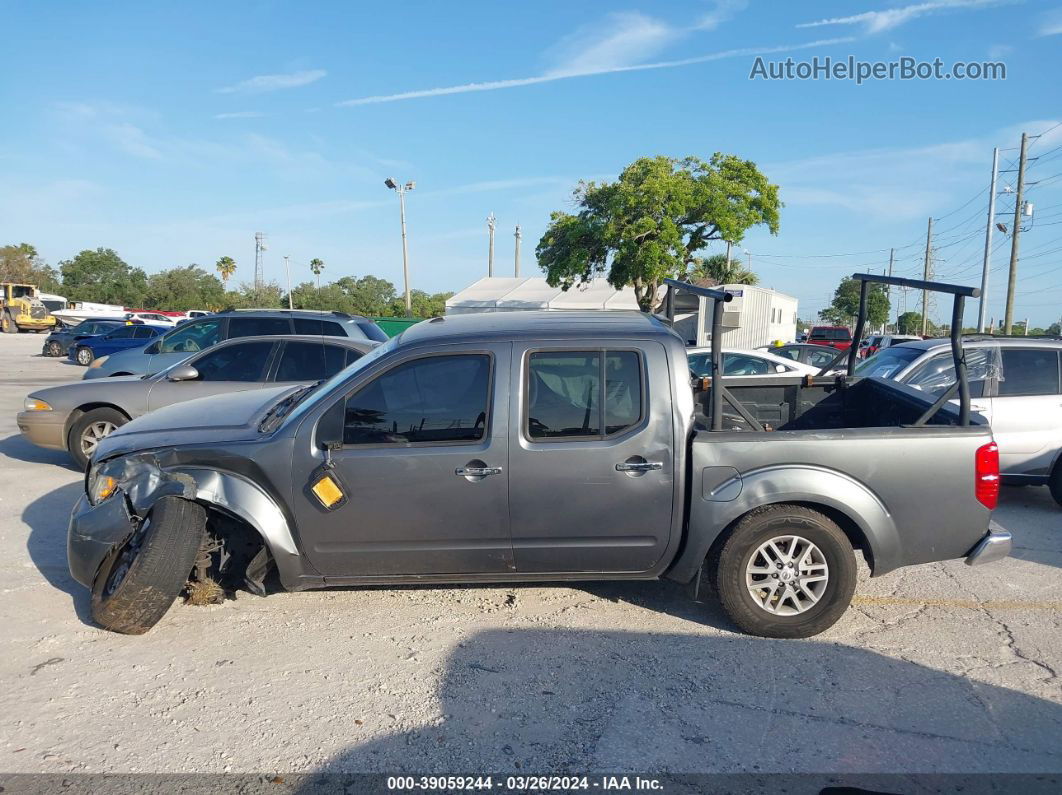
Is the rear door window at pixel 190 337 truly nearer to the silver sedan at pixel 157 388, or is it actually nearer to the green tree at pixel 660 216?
the silver sedan at pixel 157 388

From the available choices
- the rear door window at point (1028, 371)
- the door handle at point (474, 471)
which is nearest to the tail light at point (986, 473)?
the door handle at point (474, 471)

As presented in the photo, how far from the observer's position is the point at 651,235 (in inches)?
1041

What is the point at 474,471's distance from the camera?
13.6 feet

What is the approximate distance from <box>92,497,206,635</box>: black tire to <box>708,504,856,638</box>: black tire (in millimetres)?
3028

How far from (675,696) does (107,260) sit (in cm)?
8902

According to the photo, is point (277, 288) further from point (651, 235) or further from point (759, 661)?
point (759, 661)

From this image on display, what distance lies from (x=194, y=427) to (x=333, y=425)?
963 mm

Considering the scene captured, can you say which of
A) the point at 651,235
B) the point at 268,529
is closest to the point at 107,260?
the point at 651,235

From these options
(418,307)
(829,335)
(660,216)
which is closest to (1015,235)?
(829,335)

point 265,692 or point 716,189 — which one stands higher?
point 716,189

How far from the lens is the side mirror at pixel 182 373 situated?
7.51 metres

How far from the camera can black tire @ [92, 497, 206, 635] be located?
13.6ft

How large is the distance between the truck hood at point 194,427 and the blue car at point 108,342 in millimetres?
22796

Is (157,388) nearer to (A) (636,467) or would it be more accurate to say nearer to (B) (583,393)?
(B) (583,393)
